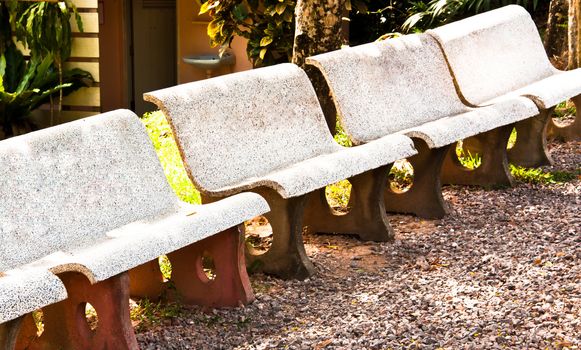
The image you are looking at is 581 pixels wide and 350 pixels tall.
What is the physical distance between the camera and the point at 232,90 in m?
6.09

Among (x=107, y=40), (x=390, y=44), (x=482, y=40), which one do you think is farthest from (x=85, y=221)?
(x=107, y=40)

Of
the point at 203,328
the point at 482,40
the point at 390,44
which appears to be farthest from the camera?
the point at 482,40

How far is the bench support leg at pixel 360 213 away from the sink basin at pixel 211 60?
20.5 ft

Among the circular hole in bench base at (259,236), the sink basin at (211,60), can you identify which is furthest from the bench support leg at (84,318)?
the sink basin at (211,60)

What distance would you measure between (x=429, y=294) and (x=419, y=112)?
7.50 ft

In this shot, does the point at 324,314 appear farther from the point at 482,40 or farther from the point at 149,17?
the point at 149,17

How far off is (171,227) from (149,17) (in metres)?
8.96

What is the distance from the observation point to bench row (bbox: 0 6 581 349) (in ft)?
15.3

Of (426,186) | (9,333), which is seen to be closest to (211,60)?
(426,186)

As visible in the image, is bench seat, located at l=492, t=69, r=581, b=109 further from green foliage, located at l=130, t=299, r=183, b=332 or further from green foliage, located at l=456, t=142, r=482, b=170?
green foliage, located at l=130, t=299, r=183, b=332

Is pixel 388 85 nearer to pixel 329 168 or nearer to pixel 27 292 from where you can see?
pixel 329 168

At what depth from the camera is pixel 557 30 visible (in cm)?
1131

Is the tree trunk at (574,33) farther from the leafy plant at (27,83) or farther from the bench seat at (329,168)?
the leafy plant at (27,83)

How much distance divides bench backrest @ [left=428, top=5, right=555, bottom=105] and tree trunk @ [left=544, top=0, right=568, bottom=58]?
199 cm
